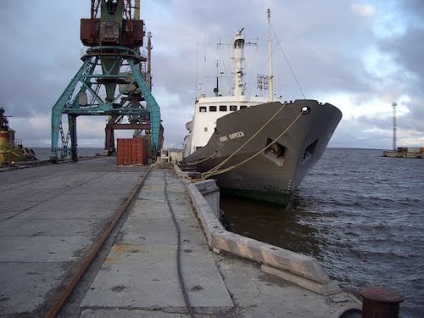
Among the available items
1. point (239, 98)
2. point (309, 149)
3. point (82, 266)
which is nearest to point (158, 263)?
point (82, 266)

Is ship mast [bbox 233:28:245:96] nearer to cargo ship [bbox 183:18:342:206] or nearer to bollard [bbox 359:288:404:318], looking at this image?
cargo ship [bbox 183:18:342:206]

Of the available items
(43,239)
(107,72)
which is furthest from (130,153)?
(43,239)

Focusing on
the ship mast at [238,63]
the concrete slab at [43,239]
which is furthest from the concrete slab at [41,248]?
the ship mast at [238,63]

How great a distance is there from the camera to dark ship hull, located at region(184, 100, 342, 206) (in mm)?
16641

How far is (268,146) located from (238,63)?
9879 millimetres

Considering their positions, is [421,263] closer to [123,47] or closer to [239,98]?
[239,98]

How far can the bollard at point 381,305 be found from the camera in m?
3.47

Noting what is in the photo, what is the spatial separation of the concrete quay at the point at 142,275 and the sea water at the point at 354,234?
12.8 ft

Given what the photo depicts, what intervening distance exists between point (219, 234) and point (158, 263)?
1.09 metres

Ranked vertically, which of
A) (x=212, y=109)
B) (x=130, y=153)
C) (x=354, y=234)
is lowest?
(x=354, y=234)

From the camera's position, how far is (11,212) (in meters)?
10.1

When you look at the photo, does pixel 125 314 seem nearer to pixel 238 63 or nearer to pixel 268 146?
pixel 268 146

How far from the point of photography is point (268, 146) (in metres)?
17.5

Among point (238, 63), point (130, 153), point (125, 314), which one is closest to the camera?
point (125, 314)
